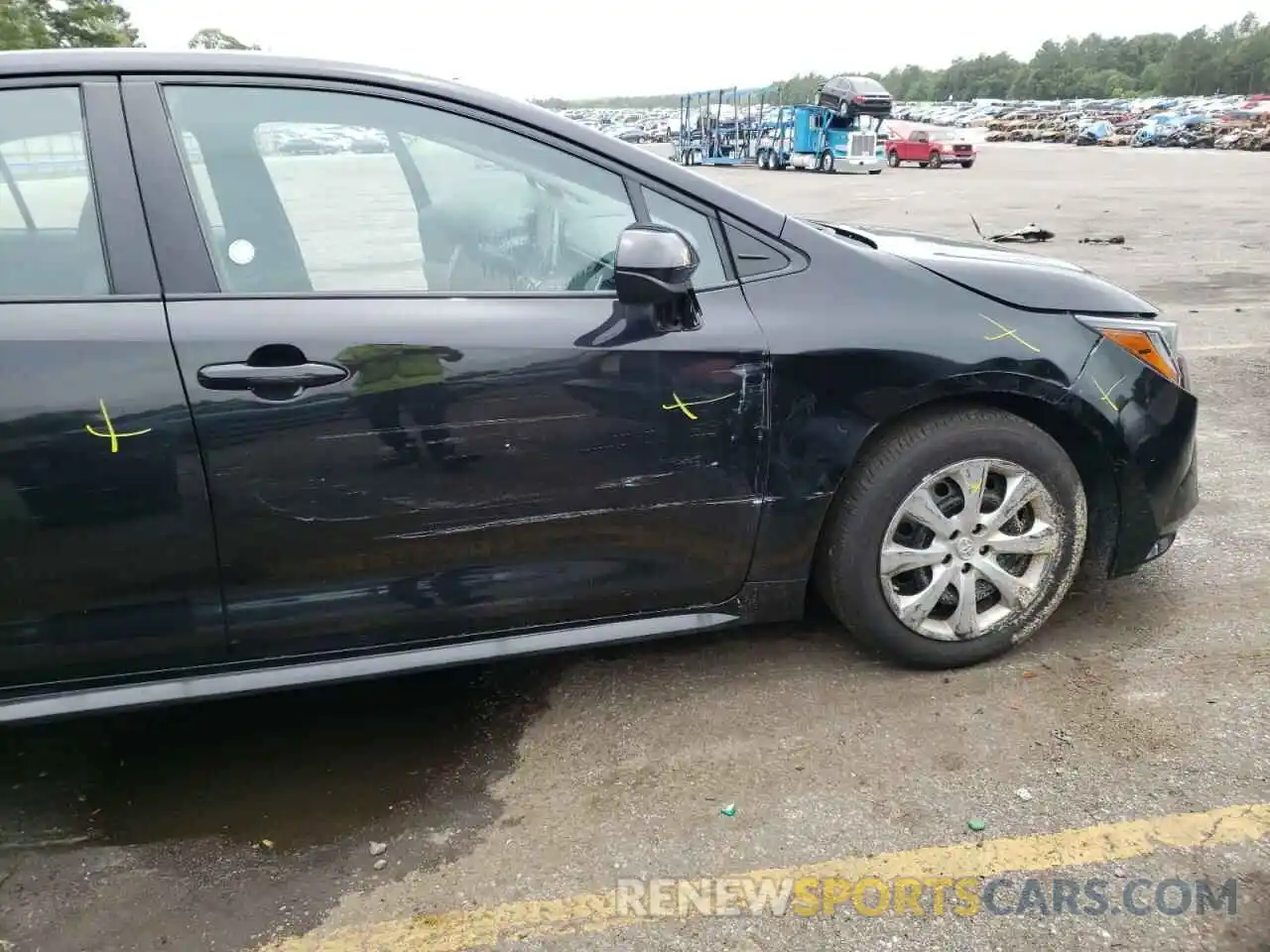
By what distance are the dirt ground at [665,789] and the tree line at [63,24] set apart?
4200cm

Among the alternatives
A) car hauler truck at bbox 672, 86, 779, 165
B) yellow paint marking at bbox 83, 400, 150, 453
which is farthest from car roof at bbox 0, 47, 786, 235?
car hauler truck at bbox 672, 86, 779, 165

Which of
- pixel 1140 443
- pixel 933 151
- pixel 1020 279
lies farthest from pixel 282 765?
pixel 933 151

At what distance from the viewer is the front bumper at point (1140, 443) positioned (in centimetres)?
287

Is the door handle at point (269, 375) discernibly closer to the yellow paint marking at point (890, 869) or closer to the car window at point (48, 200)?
the car window at point (48, 200)

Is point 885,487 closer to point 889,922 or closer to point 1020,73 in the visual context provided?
point 889,922

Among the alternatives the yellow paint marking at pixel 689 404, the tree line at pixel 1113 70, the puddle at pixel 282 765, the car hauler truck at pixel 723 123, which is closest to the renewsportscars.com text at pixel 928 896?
the puddle at pixel 282 765

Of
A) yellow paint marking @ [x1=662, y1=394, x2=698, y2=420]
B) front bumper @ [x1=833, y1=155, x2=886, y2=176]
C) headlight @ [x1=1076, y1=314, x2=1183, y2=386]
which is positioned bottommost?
front bumper @ [x1=833, y1=155, x2=886, y2=176]

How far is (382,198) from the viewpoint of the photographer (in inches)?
105

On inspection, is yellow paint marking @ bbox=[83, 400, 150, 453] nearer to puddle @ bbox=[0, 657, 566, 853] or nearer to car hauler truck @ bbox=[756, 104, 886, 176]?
puddle @ bbox=[0, 657, 566, 853]

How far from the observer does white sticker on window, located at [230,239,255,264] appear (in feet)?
7.67

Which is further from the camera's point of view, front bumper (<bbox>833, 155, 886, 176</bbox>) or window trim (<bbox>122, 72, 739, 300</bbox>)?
front bumper (<bbox>833, 155, 886, 176</bbox>)

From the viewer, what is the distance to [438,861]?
2.31 meters

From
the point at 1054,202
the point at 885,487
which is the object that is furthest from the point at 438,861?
the point at 1054,202

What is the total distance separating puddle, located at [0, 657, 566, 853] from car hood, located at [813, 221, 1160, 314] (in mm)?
1687
